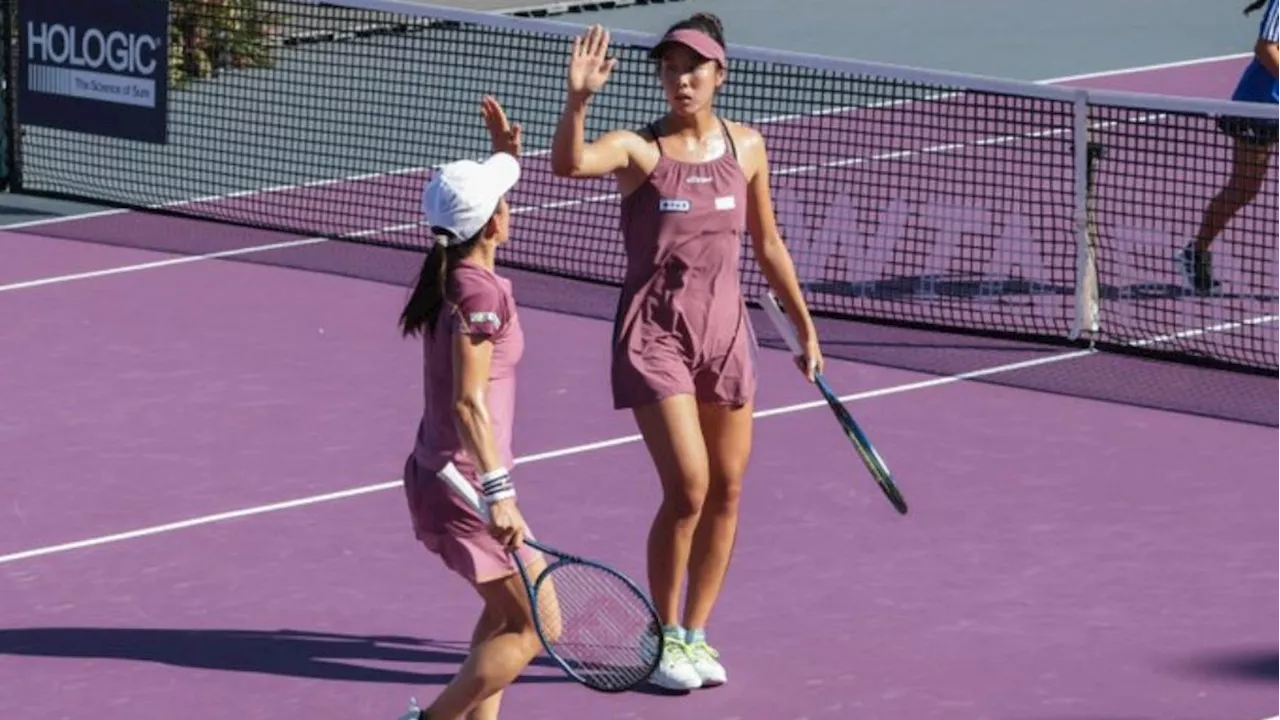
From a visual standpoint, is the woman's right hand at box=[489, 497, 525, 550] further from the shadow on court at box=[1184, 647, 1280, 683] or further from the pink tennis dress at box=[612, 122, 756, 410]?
the shadow on court at box=[1184, 647, 1280, 683]

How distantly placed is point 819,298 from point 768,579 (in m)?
4.42

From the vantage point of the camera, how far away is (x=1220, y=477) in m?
10.5

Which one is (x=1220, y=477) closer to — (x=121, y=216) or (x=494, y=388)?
(x=494, y=388)

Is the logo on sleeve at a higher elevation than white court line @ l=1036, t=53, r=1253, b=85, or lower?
higher

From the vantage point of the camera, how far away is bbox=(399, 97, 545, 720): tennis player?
7.12 metres

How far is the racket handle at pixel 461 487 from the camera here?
7.14m

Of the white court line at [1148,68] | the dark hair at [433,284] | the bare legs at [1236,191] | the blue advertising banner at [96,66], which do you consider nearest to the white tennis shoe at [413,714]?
the dark hair at [433,284]

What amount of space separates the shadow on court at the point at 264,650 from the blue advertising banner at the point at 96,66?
7.30 m

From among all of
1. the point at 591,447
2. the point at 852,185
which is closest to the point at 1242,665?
the point at 591,447

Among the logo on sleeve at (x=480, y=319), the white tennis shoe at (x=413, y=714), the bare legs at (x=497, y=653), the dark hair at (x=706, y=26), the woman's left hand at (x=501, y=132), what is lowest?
the white tennis shoe at (x=413, y=714)

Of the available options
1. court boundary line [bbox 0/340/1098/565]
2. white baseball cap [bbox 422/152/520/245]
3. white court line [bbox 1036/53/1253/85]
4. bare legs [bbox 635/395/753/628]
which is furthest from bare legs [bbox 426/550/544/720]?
white court line [bbox 1036/53/1253/85]

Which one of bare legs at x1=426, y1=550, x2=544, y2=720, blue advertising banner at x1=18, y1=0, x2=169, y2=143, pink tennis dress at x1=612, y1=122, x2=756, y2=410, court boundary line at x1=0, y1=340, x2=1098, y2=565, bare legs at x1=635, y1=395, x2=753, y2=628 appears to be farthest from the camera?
blue advertising banner at x1=18, y1=0, x2=169, y2=143

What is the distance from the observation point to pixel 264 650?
8.76 m

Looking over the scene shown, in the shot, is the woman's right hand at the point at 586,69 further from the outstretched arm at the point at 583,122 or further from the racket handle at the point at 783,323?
the racket handle at the point at 783,323
